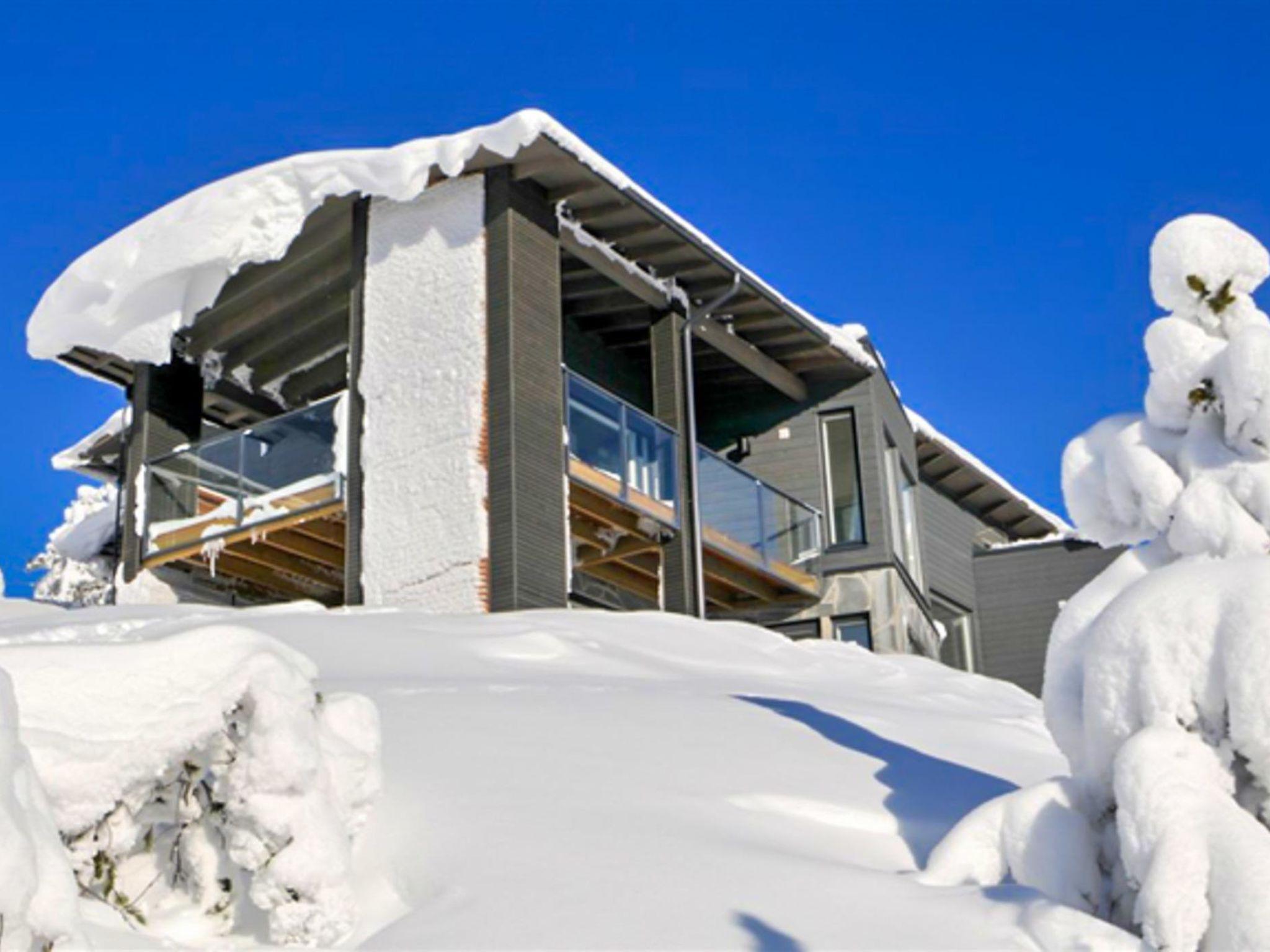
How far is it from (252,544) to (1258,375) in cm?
1196

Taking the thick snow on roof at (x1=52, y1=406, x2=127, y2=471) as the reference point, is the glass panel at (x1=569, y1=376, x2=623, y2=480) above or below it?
below

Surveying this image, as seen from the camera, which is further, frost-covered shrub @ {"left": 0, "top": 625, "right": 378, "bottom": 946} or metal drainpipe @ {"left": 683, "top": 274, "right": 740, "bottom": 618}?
metal drainpipe @ {"left": 683, "top": 274, "right": 740, "bottom": 618}

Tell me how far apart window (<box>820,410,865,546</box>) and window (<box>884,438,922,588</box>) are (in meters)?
0.42

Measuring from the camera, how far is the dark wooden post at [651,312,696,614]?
1596cm

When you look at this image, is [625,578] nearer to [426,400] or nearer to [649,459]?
[649,459]

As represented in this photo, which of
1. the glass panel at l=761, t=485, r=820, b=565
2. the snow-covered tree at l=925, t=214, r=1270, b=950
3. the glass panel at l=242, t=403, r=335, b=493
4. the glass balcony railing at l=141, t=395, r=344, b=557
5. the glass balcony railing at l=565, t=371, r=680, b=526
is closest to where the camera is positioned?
the snow-covered tree at l=925, t=214, r=1270, b=950

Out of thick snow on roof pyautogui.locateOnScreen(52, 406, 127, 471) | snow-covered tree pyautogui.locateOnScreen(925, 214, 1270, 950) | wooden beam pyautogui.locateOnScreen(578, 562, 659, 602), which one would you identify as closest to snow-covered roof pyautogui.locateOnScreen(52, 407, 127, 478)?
thick snow on roof pyautogui.locateOnScreen(52, 406, 127, 471)

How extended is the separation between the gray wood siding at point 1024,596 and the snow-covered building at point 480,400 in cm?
485

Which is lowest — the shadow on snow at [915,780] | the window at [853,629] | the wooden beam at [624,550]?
the shadow on snow at [915,780]

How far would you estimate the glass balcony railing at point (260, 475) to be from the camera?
15.2m

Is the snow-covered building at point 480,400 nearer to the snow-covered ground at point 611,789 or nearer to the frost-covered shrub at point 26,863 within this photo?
the snow-covered ground at point 611,789

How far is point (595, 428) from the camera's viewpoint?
15.2 metres

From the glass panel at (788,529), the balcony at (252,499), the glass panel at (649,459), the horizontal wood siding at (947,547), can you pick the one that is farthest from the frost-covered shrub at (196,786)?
the horizontal wood siding at (947,547)

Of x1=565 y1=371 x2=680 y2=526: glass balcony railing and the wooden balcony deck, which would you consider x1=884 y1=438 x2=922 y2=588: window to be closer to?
x1=565 y1=371 x2=680 y2=526: glass balcony railing
